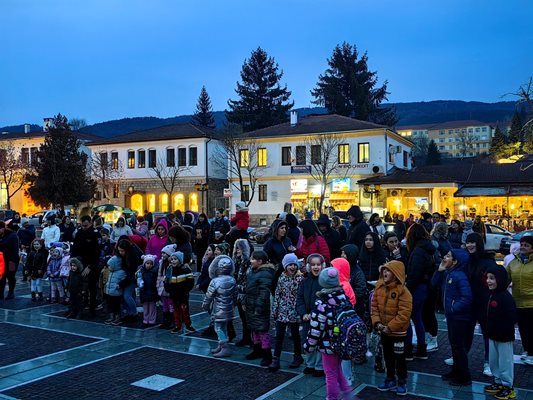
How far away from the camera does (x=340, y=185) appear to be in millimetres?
Result: 38844

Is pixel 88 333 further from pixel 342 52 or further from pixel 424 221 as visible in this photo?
pixel 342 52

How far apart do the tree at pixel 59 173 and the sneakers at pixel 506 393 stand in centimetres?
3706

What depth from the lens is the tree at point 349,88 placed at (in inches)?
2491

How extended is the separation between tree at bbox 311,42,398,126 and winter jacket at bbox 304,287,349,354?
59.0 meters

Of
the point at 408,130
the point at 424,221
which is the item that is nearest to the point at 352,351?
the point at 424,221

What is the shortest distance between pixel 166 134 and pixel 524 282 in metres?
41.6

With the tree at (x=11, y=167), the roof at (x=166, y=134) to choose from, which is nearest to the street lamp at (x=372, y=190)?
the roof at (x=166, y=134)

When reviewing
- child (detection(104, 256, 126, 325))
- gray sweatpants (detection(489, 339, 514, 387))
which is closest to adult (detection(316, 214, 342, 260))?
child (detection(104, 256, 126, 325))

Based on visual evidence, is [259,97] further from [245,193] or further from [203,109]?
[245,193]

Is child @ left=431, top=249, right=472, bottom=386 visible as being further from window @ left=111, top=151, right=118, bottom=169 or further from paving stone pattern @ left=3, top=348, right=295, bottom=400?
window @ left=111, top=151, right=118, bottom=169

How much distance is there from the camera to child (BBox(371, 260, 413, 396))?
5.84 meters

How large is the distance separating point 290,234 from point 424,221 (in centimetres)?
551

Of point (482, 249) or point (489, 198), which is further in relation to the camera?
point (489, 198)

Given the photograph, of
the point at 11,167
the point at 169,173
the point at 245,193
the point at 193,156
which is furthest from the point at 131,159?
the point at 11,167
